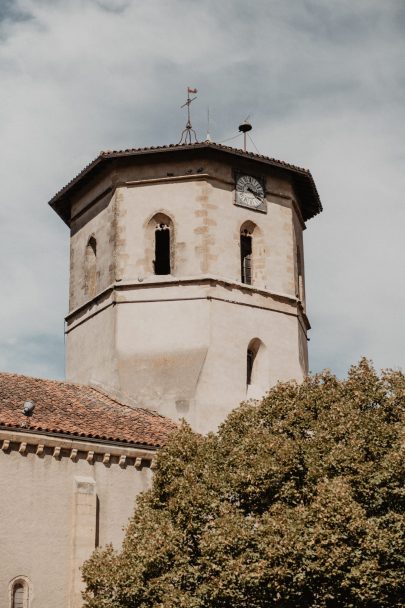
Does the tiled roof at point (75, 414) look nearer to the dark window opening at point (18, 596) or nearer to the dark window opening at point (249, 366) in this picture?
the dark window opening at point (249, 366)

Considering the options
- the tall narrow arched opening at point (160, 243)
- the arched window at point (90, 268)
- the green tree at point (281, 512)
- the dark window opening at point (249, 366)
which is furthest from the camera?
the arched window at point (90, 268)

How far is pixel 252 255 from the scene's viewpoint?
2805 centimetres

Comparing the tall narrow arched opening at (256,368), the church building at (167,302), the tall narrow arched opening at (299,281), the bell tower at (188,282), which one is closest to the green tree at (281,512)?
the church building at (167,302)

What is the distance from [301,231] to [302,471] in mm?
14741

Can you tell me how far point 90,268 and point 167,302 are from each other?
382 cm

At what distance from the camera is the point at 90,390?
2611cm

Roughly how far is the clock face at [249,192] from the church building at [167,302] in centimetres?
5

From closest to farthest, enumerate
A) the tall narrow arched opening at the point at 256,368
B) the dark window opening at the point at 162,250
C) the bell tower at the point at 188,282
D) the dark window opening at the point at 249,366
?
the bell tower at the point at 188,282 → the tall narrow arched opening at the point at 256,368 → the dark window opening at the point at 249,366 → the dark window opening at the point at 162,250

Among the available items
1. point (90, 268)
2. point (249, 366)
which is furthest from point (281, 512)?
point (90, 268)

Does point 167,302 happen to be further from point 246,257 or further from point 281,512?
point 281,512

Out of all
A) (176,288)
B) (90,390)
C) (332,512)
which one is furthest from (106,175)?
(332,512)

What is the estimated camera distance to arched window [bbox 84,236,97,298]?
28.8 metres

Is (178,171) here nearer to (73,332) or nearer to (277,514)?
(73,332)

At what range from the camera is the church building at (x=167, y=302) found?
75.6ft
